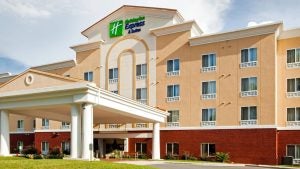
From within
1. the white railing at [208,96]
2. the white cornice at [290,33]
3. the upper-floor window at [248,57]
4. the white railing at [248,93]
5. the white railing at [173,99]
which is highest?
the white cornice at [290,33]

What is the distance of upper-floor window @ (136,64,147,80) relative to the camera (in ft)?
147

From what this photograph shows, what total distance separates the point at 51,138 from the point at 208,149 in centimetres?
2149

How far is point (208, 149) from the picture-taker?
39594mm

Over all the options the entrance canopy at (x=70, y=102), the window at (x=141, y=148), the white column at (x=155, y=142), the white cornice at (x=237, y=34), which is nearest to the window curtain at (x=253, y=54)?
the white cornice at (x=237, y=34)

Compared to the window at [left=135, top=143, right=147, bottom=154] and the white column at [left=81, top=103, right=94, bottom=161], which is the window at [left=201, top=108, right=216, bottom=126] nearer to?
the window at [left=135, top=143, right=147, bottom=154]

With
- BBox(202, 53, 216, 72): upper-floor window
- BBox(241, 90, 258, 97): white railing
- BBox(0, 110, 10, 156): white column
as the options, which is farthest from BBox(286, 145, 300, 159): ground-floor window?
BBox(0, 110, 10, 156): white column

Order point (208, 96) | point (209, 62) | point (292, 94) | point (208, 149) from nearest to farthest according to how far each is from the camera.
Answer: point (292, 94) < point (208, 149) < point (208, 96) < point (209, 62)

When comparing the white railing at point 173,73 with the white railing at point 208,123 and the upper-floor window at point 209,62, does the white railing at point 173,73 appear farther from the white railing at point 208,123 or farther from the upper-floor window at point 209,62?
the white railing at point 208,123

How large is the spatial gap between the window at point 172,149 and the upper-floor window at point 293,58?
1339 cm

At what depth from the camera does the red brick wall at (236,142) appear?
36.2 metres

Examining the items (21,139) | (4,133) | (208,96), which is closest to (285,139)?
(208,96)

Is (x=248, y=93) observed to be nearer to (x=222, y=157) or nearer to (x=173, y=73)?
(x=222, y=157)

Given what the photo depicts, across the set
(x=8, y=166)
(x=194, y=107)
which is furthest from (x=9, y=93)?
(x=194, y=107)

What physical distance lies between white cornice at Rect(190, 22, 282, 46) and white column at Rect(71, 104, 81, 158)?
1615cm
